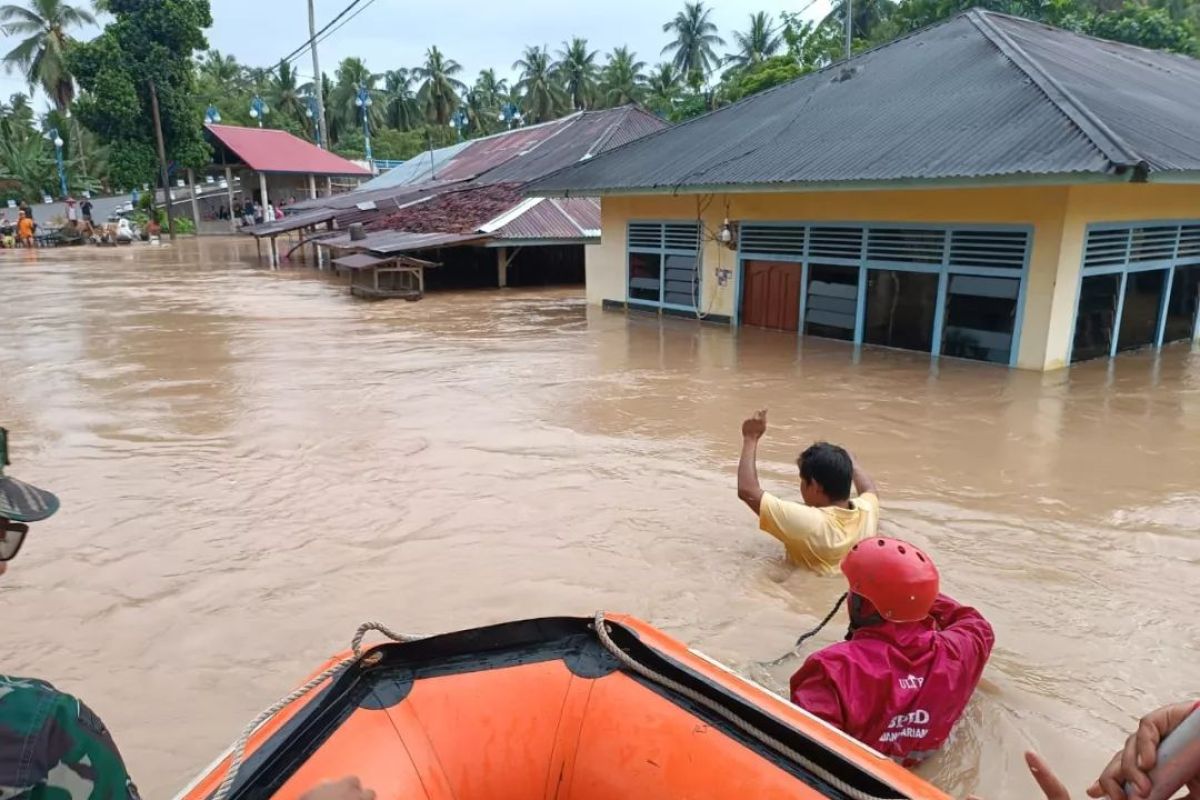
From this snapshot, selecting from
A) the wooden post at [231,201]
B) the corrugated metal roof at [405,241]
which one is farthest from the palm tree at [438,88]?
the corrugated metal roof at [405,241]

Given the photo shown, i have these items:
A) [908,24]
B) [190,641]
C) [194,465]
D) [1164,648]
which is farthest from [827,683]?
[908,24]

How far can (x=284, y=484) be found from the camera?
6359mm

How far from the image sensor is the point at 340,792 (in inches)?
67.0

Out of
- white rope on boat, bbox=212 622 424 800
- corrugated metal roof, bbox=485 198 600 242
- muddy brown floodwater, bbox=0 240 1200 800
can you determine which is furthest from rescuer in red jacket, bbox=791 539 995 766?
corrugated metal roof, bbox=485 198 600 242

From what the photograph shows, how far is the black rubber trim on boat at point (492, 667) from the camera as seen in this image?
2.06 metres

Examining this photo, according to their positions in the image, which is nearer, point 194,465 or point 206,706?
point 206,706

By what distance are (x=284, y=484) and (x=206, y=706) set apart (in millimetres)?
2933

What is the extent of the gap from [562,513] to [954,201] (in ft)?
23.5

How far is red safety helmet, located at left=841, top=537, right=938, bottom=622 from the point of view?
2561mm

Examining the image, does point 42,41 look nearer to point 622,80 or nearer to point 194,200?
point 194,200

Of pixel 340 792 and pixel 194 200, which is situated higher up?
pixel 194 200

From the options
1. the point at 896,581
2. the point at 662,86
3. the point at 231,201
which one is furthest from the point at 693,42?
the point at 896,581

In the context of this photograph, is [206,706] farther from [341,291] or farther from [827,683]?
[341,291]

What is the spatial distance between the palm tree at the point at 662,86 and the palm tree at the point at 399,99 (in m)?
15.7
